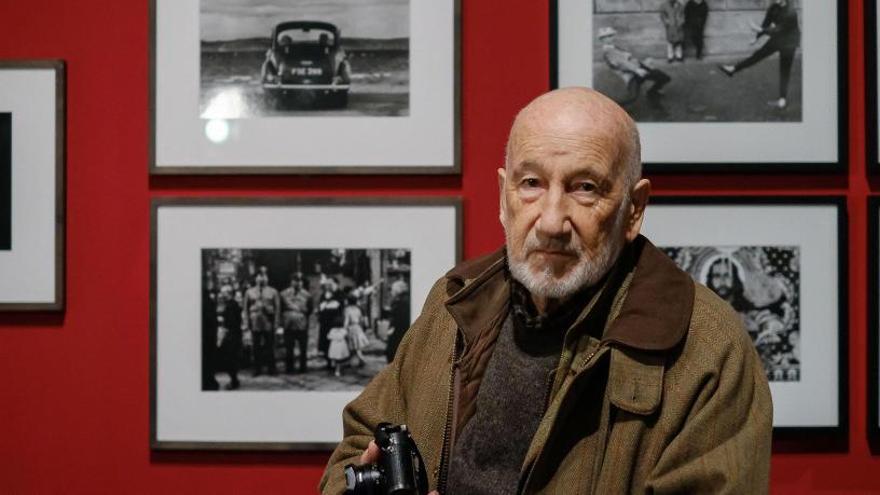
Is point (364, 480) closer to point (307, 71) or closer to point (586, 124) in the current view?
point (586, 124)

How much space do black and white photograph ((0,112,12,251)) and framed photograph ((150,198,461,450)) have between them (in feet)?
1.12

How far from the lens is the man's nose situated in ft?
4.30

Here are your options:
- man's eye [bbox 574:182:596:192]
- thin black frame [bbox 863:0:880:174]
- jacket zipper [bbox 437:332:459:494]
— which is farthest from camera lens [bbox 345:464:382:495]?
thin black frame [bbox 863:0:880:174]

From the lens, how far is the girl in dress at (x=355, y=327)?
1.93 m

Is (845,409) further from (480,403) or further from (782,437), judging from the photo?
(480,403)

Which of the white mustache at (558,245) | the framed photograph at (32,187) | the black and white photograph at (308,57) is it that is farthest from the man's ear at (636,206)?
the framed photograph at (32,187)

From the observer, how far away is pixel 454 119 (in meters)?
1.91

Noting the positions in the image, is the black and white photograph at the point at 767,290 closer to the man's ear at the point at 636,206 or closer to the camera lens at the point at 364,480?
the man's ear at the point at 636,206

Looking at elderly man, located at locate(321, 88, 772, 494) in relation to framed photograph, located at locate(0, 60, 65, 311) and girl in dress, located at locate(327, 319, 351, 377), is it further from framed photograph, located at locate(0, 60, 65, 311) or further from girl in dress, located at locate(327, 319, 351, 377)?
framed photograph, located at locate(0, 60, 65, 311)

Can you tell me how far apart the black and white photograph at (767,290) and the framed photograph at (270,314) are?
2.12 ft

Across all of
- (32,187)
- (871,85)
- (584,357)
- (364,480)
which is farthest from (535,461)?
(32,187)

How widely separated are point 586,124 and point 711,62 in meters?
0.75

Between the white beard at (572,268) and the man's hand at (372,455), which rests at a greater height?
the white beard at (572,268)

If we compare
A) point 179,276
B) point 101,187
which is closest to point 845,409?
point 179,276
